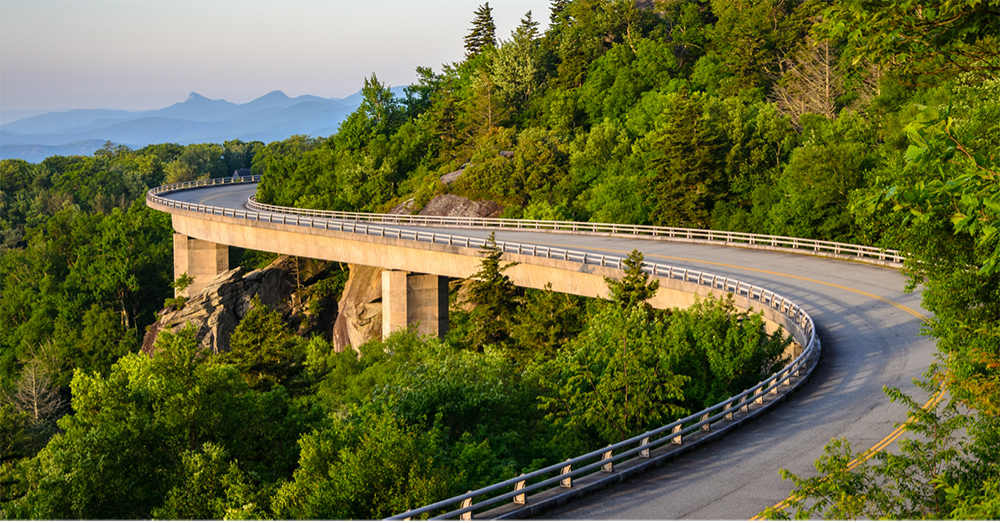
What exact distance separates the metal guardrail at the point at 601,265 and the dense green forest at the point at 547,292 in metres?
0.98

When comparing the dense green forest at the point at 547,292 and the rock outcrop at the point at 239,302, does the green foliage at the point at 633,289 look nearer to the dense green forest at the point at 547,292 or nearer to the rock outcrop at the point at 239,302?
the dense green forest at the point at 547,292

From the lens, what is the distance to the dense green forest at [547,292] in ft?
41.0

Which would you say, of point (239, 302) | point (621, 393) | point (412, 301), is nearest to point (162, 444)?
point (621, 393)

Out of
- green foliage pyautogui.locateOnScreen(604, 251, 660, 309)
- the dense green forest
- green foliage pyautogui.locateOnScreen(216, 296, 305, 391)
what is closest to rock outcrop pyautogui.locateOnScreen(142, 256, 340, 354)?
the dense green forest

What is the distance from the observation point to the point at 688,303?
3247 cm

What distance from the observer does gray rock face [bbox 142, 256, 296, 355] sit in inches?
2267

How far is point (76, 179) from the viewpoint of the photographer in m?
126

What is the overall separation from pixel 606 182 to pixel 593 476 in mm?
49113

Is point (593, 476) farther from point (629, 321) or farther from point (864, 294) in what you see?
point (864, 294)

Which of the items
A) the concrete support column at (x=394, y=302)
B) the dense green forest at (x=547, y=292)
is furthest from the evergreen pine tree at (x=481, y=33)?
the concrete support column at (x=394, y=302)

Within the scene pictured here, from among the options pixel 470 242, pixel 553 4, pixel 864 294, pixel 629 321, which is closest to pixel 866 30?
pixel 629 321

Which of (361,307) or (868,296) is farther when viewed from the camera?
(361,307)

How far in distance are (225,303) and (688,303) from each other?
1542 inches

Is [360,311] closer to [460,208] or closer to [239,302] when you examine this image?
[239,302]
